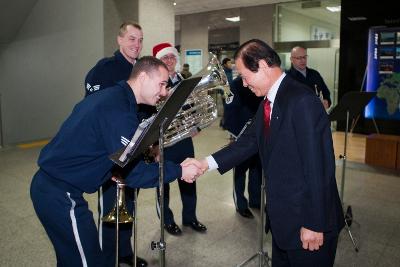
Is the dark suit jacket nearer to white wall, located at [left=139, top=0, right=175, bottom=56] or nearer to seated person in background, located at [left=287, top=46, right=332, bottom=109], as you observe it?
seated person in background, located at [left=287, top=46, right=332, bottom=109]

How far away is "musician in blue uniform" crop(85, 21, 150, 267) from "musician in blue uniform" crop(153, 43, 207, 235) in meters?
0.45

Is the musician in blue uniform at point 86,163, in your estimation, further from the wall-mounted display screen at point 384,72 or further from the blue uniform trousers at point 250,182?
the wall-mounted display screen at point 384,72

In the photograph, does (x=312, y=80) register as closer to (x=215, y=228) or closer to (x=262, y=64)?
(x=215, y=228)

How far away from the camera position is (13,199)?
4320 mm

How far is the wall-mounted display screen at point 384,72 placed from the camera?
823 cm

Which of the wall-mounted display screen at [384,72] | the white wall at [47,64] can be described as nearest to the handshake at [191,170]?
the white wall at [47,64]

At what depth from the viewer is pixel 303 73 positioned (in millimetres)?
4105

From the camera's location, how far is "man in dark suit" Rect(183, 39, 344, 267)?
162 centimetres

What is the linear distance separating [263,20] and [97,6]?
232 inches

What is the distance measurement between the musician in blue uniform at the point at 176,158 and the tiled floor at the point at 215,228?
0.09m

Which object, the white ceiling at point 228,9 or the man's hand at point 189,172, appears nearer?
the man's hand at point 189,172

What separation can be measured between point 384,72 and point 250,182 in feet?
20.5

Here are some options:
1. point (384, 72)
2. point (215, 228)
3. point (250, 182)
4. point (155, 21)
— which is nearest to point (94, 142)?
point (215, 228)

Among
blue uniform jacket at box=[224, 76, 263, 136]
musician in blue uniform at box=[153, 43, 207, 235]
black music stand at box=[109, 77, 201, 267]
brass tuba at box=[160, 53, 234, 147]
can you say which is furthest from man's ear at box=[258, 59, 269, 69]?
blue uniform jacket at box=[224, 76, 263, 136]
